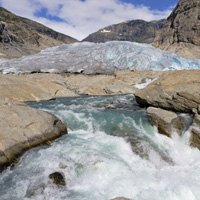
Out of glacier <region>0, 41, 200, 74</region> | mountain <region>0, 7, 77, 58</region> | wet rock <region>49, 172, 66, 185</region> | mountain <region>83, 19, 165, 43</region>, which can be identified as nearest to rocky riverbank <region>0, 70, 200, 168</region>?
wet rock <region>49, 172, 66, 185</region>

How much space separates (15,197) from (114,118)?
475 cm

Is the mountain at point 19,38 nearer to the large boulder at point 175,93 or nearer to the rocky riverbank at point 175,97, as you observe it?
the large boulder at point 175,93

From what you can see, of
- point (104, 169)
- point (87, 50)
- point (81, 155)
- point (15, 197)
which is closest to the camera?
point (15, 197)

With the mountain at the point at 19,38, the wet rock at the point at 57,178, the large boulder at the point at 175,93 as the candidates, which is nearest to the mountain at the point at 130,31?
the mountain at the point at 19,38

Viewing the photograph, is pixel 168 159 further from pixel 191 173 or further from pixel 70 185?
pixel 70 185

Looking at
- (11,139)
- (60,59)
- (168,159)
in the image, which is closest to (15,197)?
(11,139)

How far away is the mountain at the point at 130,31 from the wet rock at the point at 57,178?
142 m

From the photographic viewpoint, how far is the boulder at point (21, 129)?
4.10 m

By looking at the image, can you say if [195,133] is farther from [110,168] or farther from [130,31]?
[130,31]

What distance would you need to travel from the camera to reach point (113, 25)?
566ft

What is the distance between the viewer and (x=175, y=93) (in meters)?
6.88

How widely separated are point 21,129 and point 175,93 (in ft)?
18.3

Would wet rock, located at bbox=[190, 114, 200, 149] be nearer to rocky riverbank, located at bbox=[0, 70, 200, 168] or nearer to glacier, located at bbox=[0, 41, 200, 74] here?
rocky riverbank, located at bbox=[0, 70, 200, 168]

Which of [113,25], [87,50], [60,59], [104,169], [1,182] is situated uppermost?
[113,25]
